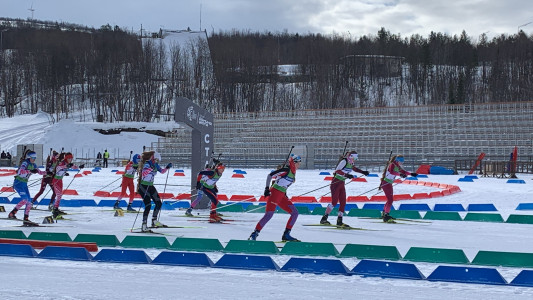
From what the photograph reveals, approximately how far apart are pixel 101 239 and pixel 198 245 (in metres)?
1.95

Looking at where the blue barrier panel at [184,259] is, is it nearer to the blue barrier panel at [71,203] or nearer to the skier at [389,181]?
the skier at [389,181]

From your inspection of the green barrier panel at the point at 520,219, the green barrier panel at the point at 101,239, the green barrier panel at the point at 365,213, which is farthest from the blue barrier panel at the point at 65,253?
the green barrier panel at the point at 520,219

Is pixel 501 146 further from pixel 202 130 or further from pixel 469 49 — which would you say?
pixel 469 49

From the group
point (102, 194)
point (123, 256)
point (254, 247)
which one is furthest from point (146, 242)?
point (102, 194)

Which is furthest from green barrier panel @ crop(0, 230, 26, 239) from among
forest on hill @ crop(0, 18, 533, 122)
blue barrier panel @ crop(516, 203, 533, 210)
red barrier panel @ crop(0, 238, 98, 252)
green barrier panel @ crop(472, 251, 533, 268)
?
forest on hill @ crop(0, 18, 533, 122)

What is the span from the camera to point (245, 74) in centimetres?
9338

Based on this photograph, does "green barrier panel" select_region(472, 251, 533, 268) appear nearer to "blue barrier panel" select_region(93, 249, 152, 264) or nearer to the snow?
the snow

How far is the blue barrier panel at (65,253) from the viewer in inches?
452

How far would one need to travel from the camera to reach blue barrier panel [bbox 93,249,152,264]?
1127cm

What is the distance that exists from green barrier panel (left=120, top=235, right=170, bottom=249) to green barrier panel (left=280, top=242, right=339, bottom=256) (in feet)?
7.47

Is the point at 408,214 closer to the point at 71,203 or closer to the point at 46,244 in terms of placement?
the point at 46,244

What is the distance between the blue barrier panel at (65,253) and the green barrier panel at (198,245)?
1787 millimetres

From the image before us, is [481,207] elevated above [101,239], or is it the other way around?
[101,239]

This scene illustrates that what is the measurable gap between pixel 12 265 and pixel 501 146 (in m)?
46.7
